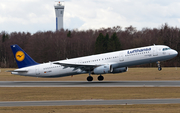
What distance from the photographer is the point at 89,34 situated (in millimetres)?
142000

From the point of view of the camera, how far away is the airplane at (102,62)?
43938mm

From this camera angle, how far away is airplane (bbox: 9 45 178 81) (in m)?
43.9

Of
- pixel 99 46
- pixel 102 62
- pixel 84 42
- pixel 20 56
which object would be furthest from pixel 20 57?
pixel 84 42

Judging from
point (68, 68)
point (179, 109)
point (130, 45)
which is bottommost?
point (179, 109)

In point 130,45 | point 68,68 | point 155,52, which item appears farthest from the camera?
point 130,45

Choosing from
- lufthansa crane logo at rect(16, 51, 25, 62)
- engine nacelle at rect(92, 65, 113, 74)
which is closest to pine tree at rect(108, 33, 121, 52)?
lufthansa crane logo at rect(16, 51, 25, 62)

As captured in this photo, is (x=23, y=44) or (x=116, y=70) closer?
(x=116, y=70)

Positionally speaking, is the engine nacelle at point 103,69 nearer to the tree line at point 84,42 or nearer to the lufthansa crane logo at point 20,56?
the lufthansa crane logo at point 20,56

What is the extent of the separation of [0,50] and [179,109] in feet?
423

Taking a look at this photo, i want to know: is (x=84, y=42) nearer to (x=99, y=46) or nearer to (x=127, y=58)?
(x=99, y=46)

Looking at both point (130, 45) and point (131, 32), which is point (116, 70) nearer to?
point (130, 45)

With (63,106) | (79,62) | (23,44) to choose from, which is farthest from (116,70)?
(23,44)

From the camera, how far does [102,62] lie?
1810 inches

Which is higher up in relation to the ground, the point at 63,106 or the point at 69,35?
the point at 69,35
